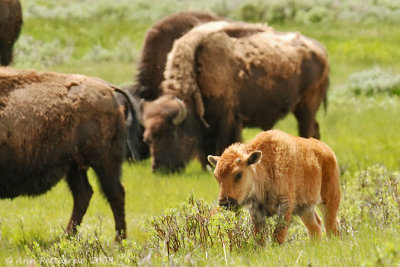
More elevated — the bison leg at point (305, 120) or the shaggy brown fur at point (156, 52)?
the shaggy brown fur at point (156, 52)

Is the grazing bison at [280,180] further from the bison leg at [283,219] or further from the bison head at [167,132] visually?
the bison head at [167,132]

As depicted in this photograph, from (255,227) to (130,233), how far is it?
3.04m

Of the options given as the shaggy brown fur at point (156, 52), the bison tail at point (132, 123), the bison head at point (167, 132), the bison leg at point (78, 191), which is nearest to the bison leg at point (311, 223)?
the bison tail at point (132, 123)

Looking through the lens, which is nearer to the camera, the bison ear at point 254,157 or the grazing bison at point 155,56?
the bison ear at point 254,157

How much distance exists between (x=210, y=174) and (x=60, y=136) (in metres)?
4.01

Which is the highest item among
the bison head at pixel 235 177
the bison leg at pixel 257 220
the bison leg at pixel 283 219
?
the bison head at pixel 235 177

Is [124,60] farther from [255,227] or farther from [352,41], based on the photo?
[255,227]

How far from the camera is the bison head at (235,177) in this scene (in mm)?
5324

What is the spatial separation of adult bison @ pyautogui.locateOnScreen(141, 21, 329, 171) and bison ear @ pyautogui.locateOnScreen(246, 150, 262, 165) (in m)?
6.00

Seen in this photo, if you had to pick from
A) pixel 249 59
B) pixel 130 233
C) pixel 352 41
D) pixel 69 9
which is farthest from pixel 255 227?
pixel 69 9

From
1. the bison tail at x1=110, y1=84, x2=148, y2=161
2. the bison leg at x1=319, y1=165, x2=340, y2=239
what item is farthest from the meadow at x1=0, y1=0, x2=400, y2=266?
the bison tail at x1=110, y1=84, x2=148, y2=161

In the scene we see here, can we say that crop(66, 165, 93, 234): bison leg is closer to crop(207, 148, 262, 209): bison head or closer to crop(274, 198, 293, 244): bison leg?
crop(207, 148, 262, 209): bison head

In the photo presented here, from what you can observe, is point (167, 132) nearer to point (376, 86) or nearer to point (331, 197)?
point (331, 197)

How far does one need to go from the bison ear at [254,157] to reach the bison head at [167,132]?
6002 millimetres
